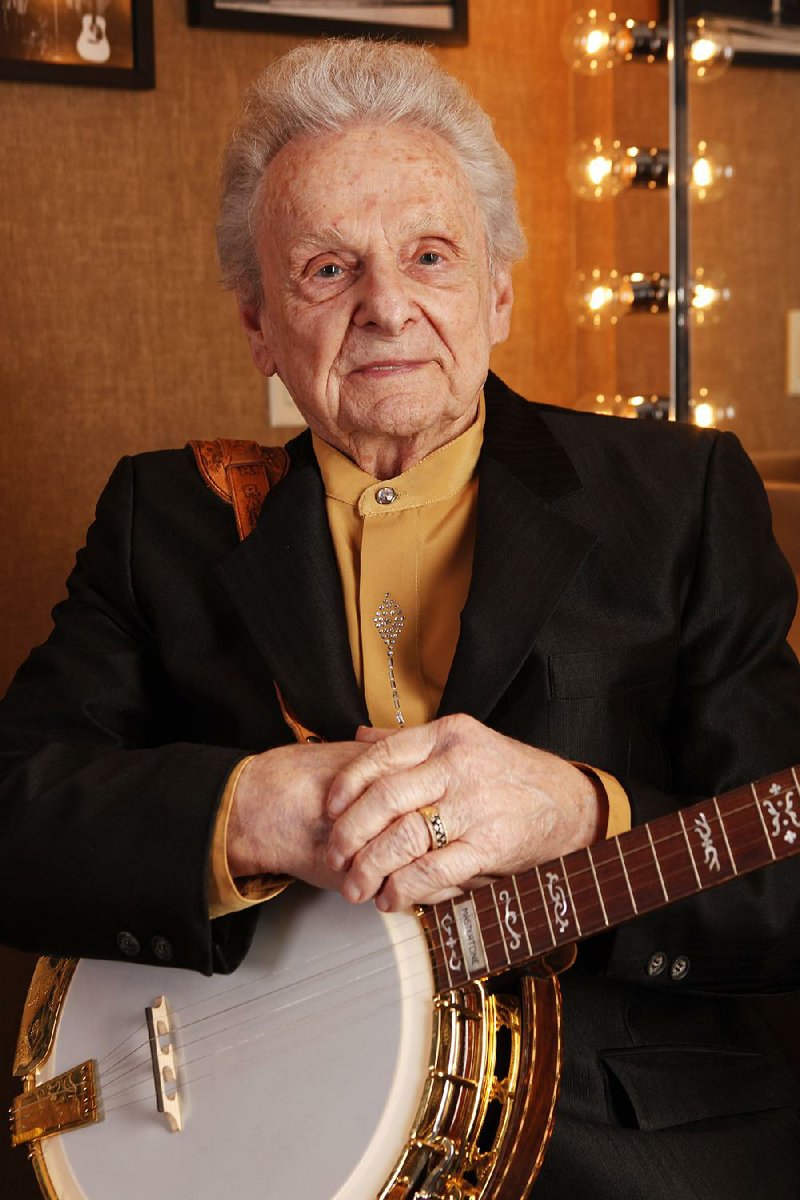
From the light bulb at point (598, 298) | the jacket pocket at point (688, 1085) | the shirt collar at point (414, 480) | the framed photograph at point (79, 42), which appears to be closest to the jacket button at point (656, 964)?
the jacket pocket at point (688, 1085)

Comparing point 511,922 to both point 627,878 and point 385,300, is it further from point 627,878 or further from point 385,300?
point 385,300

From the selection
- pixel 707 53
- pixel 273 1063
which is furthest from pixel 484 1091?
pixel 707 53

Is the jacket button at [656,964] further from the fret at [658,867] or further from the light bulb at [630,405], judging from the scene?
the light bulb at [630,405]

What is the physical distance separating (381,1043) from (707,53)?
1983 millimetres

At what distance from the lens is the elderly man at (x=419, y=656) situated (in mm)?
1201

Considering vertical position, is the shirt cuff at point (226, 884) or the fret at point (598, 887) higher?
the fret at point (598, 887)

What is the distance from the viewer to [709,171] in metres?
2.49

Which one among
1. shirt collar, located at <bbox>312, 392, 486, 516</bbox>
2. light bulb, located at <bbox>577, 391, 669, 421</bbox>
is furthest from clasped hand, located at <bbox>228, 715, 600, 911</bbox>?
light bulb, located at <bbox>577, 391, 669, 421</bbox>

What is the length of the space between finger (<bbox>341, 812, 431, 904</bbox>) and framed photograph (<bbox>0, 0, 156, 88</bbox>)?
5.20 feet

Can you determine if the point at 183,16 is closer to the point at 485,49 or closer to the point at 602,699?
the point at 485,49

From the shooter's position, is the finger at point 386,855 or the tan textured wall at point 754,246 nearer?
the finger at point 386,855

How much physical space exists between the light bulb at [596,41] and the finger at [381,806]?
1750 millimetres

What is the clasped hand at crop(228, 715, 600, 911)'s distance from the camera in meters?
1.10

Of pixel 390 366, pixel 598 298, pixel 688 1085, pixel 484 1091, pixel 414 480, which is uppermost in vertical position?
pixel 598 298
